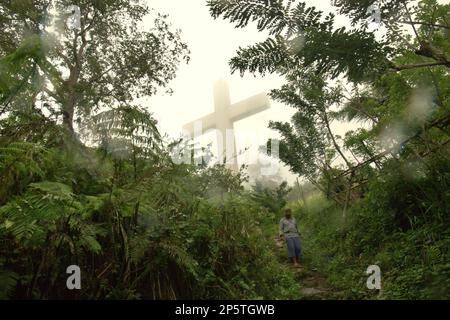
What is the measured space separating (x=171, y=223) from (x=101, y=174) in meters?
0.90

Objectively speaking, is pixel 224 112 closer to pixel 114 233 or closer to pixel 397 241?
pixel 397 241

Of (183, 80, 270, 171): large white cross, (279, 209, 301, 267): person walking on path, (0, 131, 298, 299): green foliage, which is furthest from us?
(183, 80, 270, 171): large white cross

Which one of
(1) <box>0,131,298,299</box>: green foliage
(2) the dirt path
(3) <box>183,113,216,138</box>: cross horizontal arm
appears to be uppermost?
(3) <box>183,113,216,138</box>: cross horizontal arm

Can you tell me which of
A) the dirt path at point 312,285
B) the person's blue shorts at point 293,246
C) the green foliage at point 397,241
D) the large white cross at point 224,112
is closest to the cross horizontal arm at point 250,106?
the large white cross at point 224,112

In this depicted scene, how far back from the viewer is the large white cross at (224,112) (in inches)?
438

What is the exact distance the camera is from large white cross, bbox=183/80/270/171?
36.5ft

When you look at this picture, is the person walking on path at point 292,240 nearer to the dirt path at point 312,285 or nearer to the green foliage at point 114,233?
the dirt path at point 312,285

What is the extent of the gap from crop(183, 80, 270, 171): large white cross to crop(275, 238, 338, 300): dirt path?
4248mm

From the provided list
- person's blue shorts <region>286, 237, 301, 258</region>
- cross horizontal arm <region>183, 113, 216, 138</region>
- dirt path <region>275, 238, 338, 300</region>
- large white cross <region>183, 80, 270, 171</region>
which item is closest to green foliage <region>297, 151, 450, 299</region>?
dirt path <region>275, 238, 338, 300</region>

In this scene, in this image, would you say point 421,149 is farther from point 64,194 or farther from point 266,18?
point 64,194

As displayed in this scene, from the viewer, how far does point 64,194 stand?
2.31 metres

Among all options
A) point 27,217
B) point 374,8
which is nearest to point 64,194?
point 27,217

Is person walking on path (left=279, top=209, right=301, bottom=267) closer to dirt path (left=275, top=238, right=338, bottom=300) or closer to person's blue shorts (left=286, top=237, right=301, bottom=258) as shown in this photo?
person's blue shorts (left=286, top=237, right=301, bottom=258)

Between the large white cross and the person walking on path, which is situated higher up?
the large white cross
